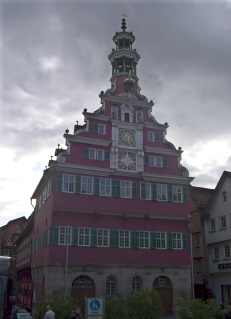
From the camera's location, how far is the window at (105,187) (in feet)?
110

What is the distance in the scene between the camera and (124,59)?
40.2 m

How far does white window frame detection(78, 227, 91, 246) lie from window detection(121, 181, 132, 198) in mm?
4740

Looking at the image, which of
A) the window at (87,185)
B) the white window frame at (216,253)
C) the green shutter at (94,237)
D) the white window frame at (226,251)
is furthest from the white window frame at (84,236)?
the white window frame at (216,253)

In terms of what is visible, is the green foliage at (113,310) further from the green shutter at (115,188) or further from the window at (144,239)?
the green shutter at (115,188)

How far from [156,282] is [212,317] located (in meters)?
14.7

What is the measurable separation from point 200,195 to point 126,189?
1636cm

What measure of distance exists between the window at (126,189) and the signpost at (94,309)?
1835 centimetres

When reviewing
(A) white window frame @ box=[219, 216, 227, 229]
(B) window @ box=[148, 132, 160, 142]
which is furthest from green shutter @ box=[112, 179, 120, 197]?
(A) white window frame @ box=[219, 216, 227, 229]

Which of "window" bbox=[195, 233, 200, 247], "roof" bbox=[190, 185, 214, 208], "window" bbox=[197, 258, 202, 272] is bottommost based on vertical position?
"window" bbox=[197, 258, 202, 272]

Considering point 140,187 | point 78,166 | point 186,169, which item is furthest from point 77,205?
point 186,169

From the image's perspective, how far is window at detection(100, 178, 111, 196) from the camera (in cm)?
3358

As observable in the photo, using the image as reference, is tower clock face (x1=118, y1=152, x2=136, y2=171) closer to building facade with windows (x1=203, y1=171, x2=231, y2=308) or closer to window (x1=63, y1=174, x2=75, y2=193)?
window (x1=63, y1=174, x2=75, y2=193)

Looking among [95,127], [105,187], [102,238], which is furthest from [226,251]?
[95,127]

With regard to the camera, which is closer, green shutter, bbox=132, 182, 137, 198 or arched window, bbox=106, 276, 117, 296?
arched window, bbox=106, 276, 117, 296
